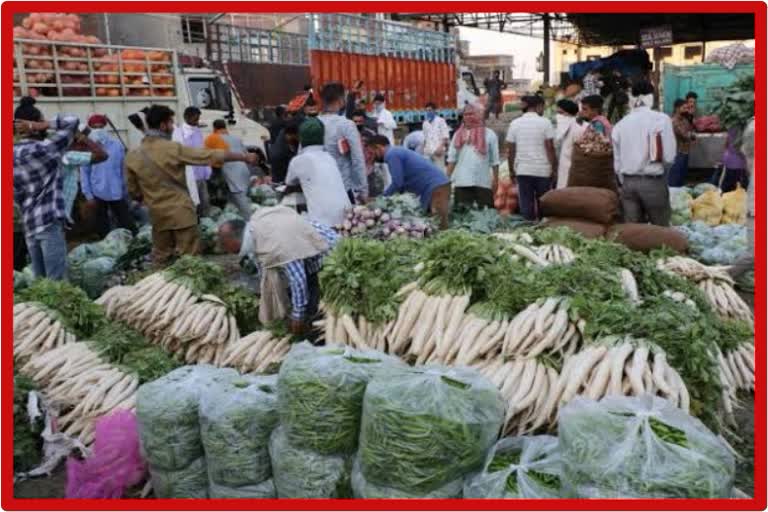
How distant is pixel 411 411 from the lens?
2576 mm

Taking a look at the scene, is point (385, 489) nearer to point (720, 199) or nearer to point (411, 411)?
point (411, 411)

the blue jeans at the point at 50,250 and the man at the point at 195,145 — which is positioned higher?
the man at the point at 195,145

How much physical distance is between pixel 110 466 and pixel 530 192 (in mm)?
6054

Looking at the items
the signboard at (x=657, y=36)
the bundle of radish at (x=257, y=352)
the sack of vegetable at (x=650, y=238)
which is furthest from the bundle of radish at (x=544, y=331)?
the signboard at (x=657, y=36)

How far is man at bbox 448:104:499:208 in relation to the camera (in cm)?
826

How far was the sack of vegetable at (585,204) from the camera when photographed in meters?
6.51

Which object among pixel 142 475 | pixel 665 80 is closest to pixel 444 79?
pixel 665 80

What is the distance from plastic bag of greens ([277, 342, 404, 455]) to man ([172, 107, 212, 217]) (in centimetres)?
554

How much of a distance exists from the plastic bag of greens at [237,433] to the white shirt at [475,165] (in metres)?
5.55

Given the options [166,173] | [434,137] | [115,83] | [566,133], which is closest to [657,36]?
[434,137]

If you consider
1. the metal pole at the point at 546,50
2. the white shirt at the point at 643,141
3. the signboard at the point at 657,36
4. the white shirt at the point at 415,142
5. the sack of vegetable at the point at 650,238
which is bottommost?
the sack of vegetable at the point at 650,238

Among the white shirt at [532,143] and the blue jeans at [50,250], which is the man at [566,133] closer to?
the white shirt at [532,143]

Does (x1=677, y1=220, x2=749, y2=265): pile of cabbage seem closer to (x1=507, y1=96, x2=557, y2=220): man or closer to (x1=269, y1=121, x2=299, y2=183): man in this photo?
(x1=507, y1=96, x2=557, y2=220): man

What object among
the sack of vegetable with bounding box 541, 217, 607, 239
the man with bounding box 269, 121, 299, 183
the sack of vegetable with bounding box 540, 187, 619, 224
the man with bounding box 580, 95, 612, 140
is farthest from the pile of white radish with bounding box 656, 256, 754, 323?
the man with bounding box 269, 121, 299, 183
